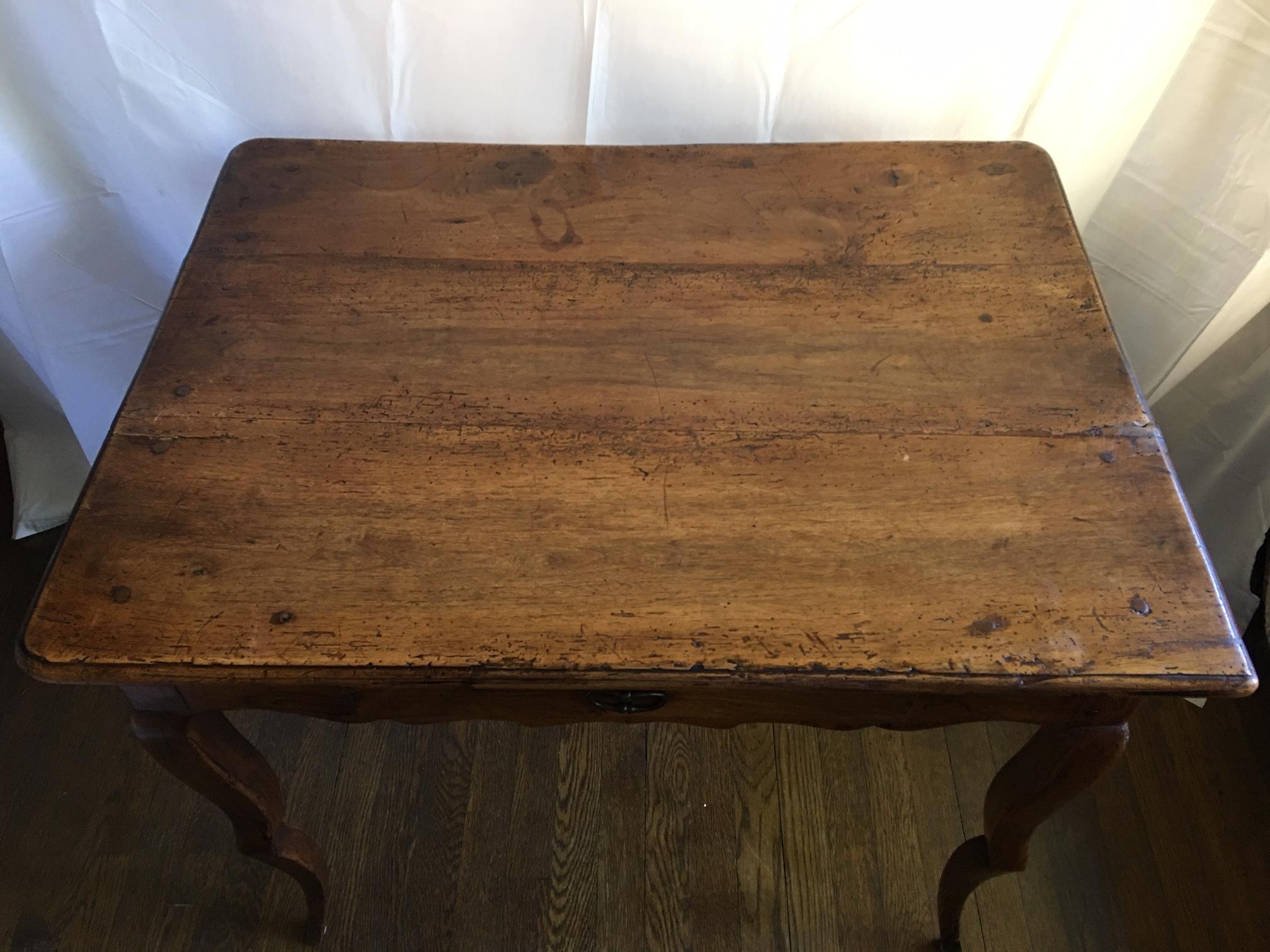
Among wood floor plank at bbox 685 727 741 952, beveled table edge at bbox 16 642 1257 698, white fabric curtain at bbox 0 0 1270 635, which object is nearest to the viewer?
beveled table edge at bbox 16 642 1257 698

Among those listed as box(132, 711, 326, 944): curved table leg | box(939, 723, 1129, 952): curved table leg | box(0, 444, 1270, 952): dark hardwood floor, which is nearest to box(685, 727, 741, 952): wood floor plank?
box(0, 444, 1270, 952): dark hardwood floor

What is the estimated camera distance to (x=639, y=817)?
1.11 meters

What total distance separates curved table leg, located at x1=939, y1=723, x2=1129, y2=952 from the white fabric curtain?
1.73 feet

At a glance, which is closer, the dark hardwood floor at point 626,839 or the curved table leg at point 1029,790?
the curved table leg at point 1029,790

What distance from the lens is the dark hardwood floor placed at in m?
1.03

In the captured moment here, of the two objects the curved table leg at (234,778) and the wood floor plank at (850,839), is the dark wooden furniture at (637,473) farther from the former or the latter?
the wood floor plank at (850,839)

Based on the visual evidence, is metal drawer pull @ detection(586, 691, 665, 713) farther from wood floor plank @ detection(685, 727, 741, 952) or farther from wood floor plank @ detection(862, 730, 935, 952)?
wood floor plank @ detection(862, 730, 935, 952)

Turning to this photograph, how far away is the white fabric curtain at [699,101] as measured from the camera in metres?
0.86

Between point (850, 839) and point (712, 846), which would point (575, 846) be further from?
point (850, 839)

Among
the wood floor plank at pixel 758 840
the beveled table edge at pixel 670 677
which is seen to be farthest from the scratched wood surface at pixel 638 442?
the wood floor plank at pixel 758 840

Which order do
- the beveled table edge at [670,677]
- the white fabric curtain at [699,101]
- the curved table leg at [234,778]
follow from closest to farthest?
1. the beveled table edge at [670,677]
2. the curved table leg at [234,778]
3. the white fabric curtain at [699,101]

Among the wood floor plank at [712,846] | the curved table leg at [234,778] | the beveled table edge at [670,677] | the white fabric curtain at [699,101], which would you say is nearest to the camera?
the beveled table edge at [670,677]

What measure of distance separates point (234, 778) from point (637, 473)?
0.41m

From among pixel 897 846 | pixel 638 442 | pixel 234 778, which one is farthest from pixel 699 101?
pixel 897 846
